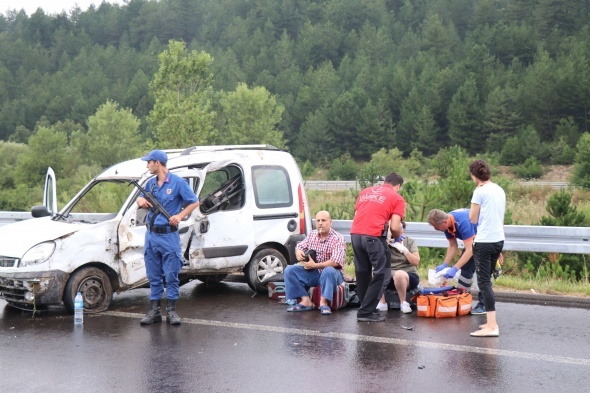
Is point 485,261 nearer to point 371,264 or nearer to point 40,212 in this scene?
point 371,264

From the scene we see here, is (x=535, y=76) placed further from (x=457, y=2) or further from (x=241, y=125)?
(x=457, y=2)

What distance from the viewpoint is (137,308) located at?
10.2 metres

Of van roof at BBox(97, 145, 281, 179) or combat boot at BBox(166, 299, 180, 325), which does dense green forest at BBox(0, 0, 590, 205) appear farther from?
combat boot at BBox(166, 299, 180, 325)

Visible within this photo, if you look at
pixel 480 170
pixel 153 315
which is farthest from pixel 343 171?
pixel 480 170

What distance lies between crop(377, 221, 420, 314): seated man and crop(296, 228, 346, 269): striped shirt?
590mm

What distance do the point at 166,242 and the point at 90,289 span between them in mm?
1399

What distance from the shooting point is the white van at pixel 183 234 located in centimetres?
955

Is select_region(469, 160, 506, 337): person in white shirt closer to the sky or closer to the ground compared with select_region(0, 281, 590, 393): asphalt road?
closer to the sky

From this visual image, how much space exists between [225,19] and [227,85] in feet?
146

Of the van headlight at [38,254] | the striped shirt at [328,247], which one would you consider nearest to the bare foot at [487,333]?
the striped shirt at [328,247]

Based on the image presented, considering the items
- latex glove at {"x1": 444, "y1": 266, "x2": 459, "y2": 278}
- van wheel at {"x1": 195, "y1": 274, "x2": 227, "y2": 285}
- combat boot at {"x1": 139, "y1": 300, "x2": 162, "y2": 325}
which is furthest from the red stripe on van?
combat boot at {"x1": 139, "y1": 300, "x2": 162, "y2": 325}

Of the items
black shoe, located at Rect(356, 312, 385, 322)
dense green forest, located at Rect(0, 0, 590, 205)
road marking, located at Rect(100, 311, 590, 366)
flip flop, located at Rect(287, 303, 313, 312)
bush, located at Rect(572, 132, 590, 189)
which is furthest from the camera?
dense green forest, located at Rect(0, 0, 590, 205)

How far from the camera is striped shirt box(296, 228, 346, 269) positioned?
9.92 meters

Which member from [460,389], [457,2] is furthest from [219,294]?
[457,2]
